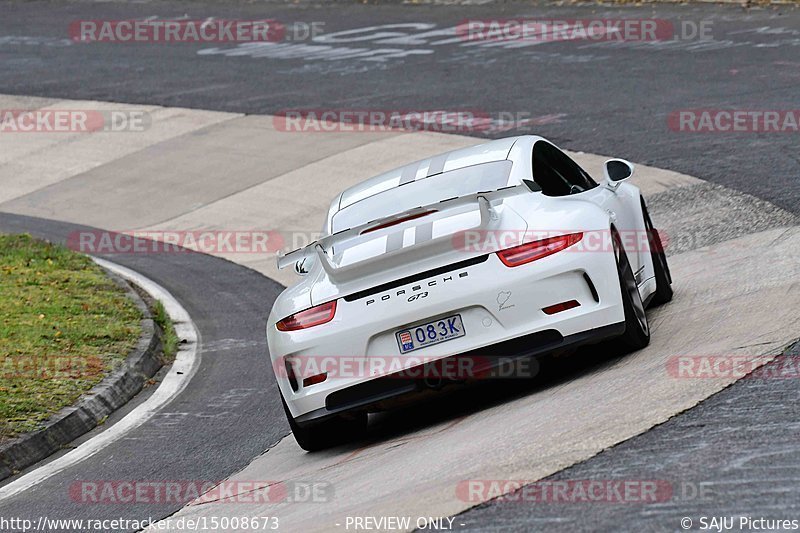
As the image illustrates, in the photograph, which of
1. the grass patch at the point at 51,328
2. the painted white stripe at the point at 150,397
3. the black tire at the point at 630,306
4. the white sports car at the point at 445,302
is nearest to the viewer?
the white sports car at the point at 445,302

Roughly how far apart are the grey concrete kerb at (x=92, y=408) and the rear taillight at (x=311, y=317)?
84.9 inches

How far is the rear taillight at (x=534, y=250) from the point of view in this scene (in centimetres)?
723

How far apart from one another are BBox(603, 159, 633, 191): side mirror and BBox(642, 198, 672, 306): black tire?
1.72 feet

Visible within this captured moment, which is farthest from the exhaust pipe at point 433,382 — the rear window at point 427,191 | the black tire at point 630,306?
the rear window at point 427,191

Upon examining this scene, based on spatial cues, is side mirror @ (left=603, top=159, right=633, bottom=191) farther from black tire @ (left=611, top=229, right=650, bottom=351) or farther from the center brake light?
the center brake light

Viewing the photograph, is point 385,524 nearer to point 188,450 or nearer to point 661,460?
point 661,460

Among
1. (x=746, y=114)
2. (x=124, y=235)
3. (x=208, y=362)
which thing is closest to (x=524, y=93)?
(x=746, y=114)

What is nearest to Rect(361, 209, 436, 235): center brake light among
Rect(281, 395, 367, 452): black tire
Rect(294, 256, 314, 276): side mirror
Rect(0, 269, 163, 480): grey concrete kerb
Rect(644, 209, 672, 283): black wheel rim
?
Rect(294, 256, 314, 276): side mirror

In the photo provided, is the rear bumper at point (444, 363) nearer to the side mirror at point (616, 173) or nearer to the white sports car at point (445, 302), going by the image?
the white sports car at point (445, 302)

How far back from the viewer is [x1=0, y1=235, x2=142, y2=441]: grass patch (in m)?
9.35

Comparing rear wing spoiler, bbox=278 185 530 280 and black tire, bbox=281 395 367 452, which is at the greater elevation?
rear wing spoiler, bbox=278 185 530 280

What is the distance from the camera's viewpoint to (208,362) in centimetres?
1098

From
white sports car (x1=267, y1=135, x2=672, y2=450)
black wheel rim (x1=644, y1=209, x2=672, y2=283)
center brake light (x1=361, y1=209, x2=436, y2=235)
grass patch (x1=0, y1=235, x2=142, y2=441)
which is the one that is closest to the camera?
white sports car (x1=267, y1=135, x2=672, y2=450)

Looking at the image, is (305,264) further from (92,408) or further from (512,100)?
(512,100)
